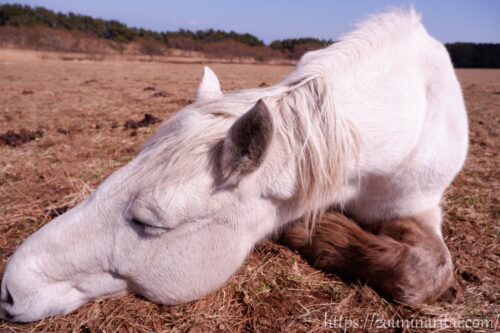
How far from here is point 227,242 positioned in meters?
1.72

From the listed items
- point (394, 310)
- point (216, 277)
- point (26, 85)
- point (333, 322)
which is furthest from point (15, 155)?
point (26, 85)

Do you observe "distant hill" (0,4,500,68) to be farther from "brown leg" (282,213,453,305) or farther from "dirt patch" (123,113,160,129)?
"brown leg" (282,213,453,305)

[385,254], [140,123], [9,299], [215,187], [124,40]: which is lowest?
[9,299]

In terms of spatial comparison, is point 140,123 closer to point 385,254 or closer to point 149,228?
point 149,228

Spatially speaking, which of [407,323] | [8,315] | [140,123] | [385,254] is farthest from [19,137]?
[407,323]

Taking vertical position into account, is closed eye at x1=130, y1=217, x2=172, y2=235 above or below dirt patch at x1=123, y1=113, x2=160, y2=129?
above

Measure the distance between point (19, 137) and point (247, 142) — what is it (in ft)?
16.4

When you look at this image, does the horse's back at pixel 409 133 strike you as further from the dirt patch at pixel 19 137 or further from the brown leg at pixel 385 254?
the dirt patch at pixel 19 137

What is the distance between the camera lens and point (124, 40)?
3847cm

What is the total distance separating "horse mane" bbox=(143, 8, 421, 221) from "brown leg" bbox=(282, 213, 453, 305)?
48 centimetres

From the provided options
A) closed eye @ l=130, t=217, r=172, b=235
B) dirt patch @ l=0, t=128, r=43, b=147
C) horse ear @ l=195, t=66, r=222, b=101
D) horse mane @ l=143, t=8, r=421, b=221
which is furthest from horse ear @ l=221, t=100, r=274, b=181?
dirt patch @ l=0, t=128, r=43, b=147

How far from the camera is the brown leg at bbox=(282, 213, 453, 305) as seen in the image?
6.64 ft

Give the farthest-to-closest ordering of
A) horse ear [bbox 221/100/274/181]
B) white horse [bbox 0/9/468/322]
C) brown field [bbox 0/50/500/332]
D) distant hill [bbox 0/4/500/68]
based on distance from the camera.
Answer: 1. distant hill [bbox 0/4/500/68]
2. brown field [bbox 0/50/500/332]
3. white horse [bbox 0/9/468/322]
4. horse ear [bbox 221/100/274/181]

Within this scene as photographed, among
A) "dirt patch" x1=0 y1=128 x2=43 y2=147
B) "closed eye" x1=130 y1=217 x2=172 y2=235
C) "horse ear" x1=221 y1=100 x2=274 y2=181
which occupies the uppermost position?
"horse ear" x1=221 y1=100 x2=274 y2=181
